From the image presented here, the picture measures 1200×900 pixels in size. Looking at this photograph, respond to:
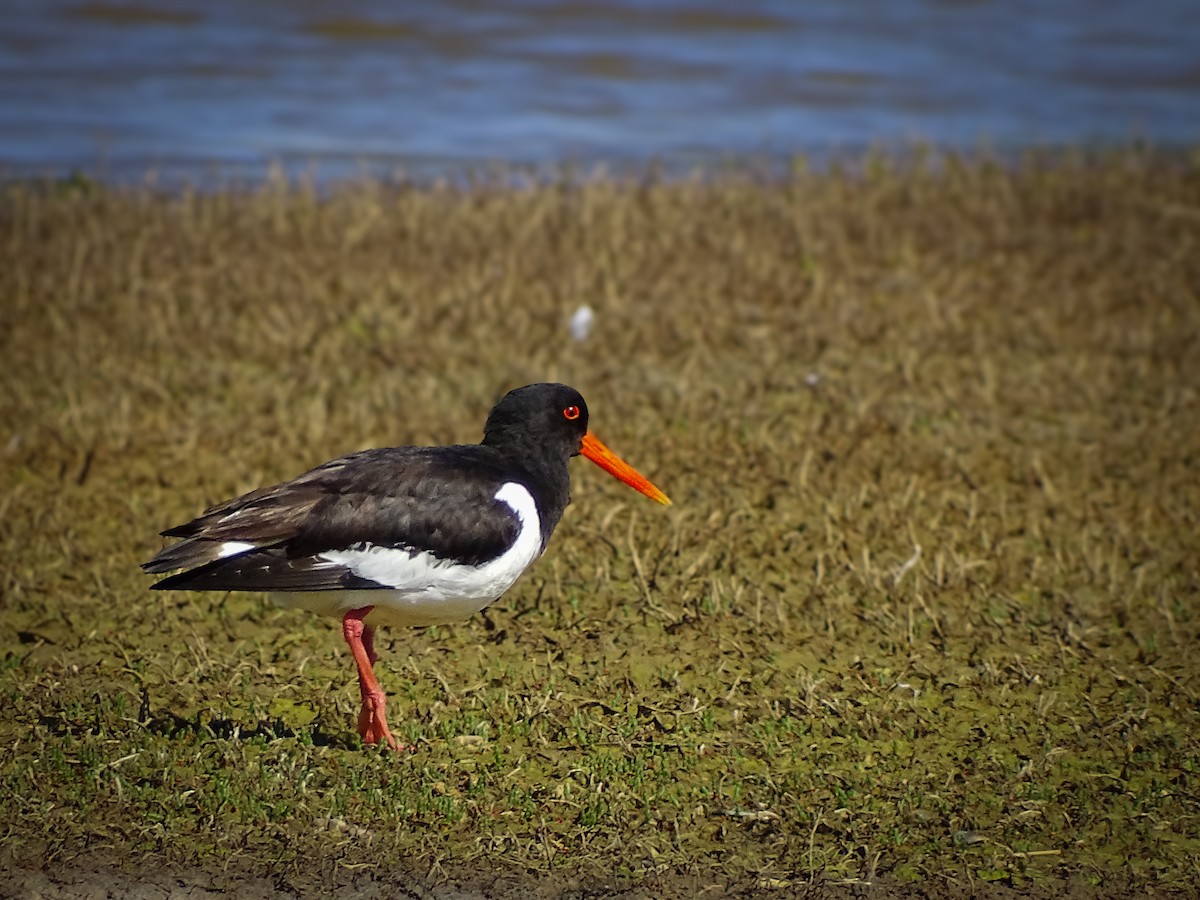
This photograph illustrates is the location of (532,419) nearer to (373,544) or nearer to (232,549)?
(373,544)

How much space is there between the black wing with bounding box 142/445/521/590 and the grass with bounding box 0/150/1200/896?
58 centimetres

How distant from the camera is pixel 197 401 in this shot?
8.17 meters

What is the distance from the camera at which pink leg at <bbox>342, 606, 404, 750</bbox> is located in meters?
4.98

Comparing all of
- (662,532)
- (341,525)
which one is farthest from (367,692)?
(662,532)

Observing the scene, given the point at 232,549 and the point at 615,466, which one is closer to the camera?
the point at 232,549

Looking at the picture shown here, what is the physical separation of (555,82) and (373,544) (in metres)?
13.3

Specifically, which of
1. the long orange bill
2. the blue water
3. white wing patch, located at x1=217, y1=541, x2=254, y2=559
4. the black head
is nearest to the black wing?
white wing patch, located at x1=217, y1=541, x2=254, y2=559

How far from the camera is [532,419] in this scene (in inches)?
221

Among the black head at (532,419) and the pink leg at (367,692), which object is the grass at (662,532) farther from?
the black head at (532,419)

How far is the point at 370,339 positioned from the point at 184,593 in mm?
3056

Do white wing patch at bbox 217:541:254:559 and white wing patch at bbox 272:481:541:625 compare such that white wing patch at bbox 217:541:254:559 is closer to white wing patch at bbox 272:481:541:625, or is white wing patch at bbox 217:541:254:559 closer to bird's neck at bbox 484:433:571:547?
white wing patch at bbox 272:481:541:625

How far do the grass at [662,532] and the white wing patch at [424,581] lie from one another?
0.41 meters

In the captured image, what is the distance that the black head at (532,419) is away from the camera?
18.4 ft

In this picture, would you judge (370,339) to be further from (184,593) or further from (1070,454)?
(1070,454)
